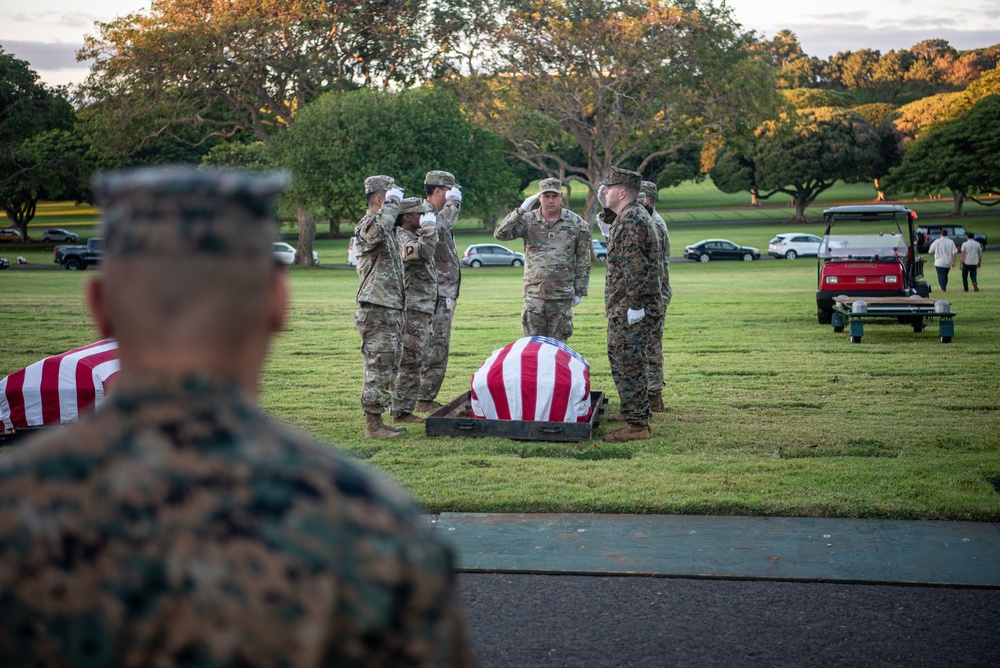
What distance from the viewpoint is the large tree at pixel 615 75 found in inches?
1825

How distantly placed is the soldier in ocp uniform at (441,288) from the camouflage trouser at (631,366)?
7.17 ft

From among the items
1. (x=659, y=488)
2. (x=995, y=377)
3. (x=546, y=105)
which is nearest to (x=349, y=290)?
(x=546, y=105)

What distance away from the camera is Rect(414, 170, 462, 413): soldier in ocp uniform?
34.1 ft

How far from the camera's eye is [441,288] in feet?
34.9

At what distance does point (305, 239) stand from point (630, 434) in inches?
1742

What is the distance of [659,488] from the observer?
725 cm

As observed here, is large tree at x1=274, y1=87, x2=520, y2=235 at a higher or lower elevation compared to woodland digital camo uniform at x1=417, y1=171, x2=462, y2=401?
higher

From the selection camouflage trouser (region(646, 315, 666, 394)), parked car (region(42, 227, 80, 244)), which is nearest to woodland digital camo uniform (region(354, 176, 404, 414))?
camouflage trouser (region(646, 315, 666, 394))

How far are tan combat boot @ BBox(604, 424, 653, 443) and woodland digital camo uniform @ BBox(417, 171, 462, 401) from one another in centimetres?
234

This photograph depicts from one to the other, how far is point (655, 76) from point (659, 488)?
41671 mm

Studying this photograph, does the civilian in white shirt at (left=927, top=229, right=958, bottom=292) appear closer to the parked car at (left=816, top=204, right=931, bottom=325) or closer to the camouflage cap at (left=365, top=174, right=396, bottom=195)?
the parked car at (left=816, top=204, right=931, bottom=325)

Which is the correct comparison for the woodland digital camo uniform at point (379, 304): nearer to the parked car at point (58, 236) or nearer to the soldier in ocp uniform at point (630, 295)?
the soldier in ocp uniform at point (630, 295)

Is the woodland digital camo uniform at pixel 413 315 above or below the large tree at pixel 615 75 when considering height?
below

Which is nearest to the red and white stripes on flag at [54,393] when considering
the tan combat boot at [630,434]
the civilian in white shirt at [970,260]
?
the tan combat boot at [630,434]
